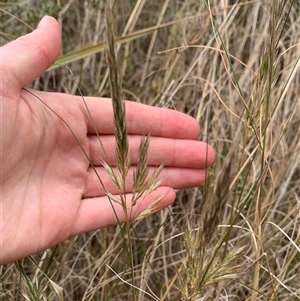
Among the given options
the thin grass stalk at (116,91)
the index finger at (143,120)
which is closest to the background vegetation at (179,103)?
the index finger at (143,120)

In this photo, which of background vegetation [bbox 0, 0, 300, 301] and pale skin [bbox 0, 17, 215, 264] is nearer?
pale skin [bbox 0, 17, 215, 264]

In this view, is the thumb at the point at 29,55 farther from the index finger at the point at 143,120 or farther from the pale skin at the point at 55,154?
the index finger at the point at 143,120

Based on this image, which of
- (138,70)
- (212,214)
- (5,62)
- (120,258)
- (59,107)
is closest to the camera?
(212,214)

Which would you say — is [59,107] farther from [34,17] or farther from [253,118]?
[253,118]

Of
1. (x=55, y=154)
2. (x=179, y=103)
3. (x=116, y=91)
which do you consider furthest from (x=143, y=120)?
(x=116, y=91)

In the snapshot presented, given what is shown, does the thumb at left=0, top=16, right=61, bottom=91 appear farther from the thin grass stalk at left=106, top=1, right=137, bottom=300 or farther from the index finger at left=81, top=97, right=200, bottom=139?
the thin grass stalk at left=106, top=1, right=137, bottom=300

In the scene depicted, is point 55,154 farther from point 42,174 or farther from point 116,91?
point 116,91

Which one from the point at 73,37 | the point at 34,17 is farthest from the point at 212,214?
the point at 73,37

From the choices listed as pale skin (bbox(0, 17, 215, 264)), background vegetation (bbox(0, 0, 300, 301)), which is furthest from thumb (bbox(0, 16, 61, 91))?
background vegetation (bbox(0, 0, 300, 301))
